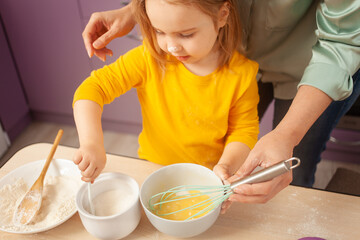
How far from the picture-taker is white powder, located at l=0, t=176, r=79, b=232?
71 cm

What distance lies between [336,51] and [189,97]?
1.22 feet

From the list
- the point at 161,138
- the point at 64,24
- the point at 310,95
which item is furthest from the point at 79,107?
A: the point at 64,24

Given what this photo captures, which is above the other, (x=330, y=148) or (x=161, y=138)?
(x=161, y=138)

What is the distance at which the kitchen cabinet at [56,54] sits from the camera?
67.9 inches

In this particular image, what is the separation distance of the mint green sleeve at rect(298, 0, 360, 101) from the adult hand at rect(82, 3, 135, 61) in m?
0.47

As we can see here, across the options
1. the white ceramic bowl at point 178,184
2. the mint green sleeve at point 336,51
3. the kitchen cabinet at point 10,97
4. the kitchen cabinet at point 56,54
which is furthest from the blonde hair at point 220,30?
the kitchen cabinet at point 10,97

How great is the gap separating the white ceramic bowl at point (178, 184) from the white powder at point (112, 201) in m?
0.05

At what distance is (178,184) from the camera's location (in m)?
0.76

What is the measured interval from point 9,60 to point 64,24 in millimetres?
443

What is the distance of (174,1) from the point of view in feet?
2.28

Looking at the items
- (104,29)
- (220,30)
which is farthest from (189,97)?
(104,29)

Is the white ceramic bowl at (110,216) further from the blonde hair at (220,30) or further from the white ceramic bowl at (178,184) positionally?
the blonde hair at (220,30)

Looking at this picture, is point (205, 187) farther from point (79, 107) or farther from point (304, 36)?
point (304, 36)

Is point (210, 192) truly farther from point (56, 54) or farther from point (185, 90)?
point (56, 54)
